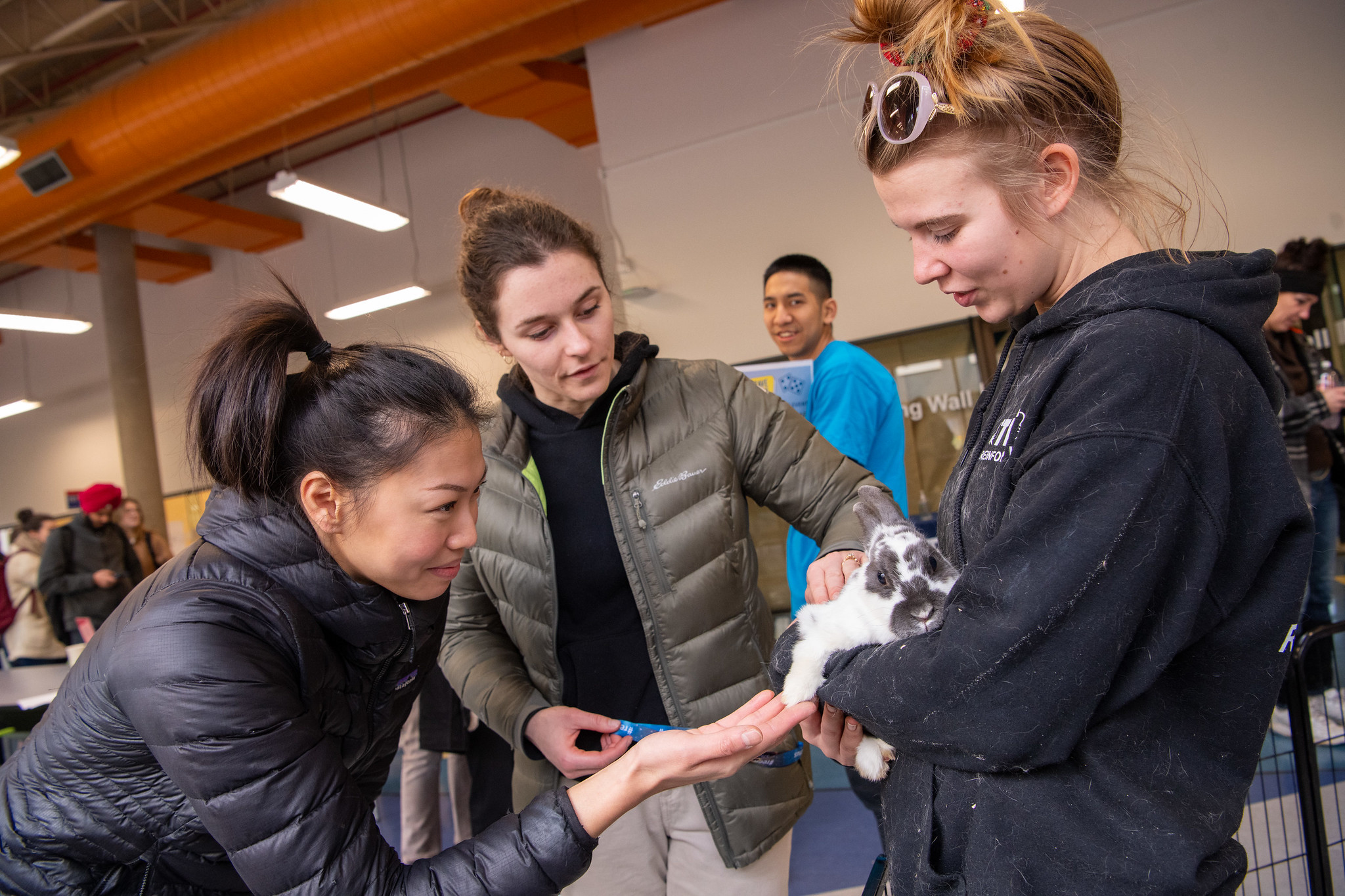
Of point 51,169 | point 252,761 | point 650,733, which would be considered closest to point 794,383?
point 650,733

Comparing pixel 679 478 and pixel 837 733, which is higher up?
pixel 679 478

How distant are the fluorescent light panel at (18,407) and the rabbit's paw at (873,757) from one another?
14.0 meters

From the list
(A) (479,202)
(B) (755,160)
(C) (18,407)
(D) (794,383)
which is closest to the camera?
(A) (479,202)

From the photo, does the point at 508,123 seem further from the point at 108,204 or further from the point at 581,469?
the point at 581,469

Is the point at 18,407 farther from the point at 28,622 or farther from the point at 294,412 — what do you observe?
the point at 294,412

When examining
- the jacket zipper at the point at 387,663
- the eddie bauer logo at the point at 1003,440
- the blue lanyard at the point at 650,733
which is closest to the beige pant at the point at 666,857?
the blue lanyard at the point at 650,733

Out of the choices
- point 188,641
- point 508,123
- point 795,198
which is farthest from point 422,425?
point 508,123

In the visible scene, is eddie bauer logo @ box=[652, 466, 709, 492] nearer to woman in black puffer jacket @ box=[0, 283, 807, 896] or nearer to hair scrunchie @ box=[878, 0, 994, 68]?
woman in black puffer jacket @ box=[0, 283, 807, 896]

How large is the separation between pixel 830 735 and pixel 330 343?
985mm

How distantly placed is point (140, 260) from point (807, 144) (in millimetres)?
8770

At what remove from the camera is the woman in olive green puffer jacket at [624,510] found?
4.93 feet

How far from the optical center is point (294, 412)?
47.3 inches

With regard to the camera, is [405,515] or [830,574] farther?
[830,574]

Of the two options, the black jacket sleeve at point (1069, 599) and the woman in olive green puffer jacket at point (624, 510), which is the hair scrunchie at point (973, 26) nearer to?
the black jacket sleeve at point (1069, 599)
